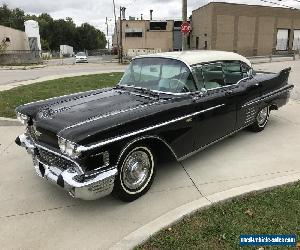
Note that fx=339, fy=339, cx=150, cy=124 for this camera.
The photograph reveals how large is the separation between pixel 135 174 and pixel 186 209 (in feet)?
2.49

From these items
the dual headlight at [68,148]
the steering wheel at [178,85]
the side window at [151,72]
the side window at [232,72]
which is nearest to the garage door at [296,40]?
the side window at [232,72]

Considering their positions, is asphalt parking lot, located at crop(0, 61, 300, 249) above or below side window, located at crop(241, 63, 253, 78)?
below

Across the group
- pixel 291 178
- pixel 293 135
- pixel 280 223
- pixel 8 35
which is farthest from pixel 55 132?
pixel 8 35

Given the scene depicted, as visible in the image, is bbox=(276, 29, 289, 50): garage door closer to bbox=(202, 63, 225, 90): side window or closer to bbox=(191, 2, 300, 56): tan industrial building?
bbox=(191, 2, 300, 56): tan industrial building

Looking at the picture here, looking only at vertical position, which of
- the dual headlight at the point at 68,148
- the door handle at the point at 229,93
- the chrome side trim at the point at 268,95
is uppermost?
the door handle at the point at 229,93

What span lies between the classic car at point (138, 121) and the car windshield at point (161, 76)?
1cm

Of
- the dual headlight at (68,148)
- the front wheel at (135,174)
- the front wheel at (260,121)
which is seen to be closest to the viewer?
the dual headlight at (68,148)

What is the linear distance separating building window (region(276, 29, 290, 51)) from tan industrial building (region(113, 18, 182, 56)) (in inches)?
543

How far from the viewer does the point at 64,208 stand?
4.02 meters

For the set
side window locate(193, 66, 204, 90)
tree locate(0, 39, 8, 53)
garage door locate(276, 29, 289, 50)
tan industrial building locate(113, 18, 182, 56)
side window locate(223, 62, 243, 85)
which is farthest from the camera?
tan industrial building locate(113, 18, 182, 56)

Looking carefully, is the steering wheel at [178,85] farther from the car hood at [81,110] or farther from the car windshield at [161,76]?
the car hood at [81,110]

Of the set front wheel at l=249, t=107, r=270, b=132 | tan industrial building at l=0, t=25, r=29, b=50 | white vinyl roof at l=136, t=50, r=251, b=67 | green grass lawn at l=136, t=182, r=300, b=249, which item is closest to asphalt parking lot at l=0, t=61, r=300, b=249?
front wheel at l=249, t=107, r=270, b=132

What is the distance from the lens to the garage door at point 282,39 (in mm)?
46812

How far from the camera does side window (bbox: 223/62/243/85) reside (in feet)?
18.4
